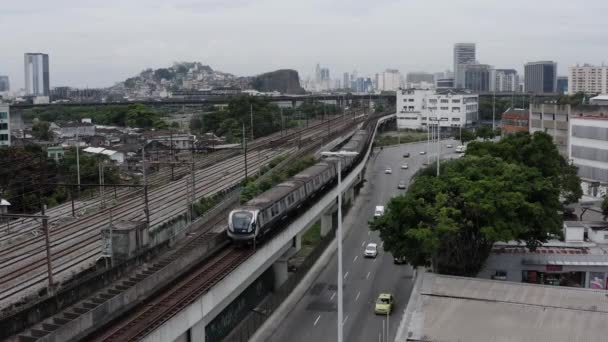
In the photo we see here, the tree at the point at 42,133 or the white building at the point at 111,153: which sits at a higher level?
the tree at the point at 42,133

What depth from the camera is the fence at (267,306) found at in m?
19.8

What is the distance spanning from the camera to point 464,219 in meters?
23.1

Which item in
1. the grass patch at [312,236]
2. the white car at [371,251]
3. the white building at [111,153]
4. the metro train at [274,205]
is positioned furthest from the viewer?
the white building at [111,153]

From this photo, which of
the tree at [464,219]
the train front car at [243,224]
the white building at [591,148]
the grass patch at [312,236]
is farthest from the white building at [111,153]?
the white building at [591,148]

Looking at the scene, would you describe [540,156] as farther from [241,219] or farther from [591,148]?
[241,219]

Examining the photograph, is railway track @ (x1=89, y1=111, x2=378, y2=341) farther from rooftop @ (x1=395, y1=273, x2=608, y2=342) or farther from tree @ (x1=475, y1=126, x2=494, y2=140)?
tree @ (x1=475, y1=126, x2=494, y2=140)

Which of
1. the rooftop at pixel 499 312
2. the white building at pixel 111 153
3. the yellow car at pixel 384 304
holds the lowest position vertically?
the yellow car at pixel 384 304

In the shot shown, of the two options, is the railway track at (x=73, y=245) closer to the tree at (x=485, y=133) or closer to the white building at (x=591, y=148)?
the white building at (x=591, y=148)

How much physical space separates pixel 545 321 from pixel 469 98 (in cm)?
8804

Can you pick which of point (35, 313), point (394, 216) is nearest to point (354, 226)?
point (394, 216)

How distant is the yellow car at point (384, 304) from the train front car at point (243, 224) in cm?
484

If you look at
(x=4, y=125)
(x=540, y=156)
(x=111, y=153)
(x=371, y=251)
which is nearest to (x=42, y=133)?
(x=4, y=125)

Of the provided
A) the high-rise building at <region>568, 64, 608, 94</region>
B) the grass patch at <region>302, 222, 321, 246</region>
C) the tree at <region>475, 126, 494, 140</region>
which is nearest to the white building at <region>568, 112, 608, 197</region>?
the grass patch at <region>302, 222, 321, 246</region>

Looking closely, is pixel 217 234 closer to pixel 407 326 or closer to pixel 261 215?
pixel 261 215
